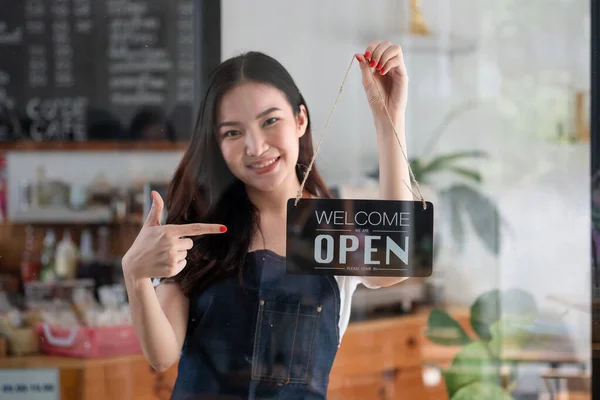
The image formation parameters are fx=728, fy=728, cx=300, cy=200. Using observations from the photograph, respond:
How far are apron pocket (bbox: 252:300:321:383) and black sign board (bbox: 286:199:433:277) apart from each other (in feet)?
0.37

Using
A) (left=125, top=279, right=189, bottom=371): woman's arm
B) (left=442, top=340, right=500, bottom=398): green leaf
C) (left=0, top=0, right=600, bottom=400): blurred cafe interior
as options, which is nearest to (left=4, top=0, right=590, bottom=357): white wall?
(left=0, top=0, right=600, bottom=400): blurred cafe interior

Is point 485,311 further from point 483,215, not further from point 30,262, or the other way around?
point 30,262

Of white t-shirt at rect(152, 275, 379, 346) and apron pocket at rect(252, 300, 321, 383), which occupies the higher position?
white t-shirt at rect(152, 275, 379, 346)

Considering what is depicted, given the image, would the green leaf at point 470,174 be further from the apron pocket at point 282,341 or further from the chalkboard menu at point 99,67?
the chalkboard menu at point 99,67

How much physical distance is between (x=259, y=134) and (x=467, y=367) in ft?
2.35

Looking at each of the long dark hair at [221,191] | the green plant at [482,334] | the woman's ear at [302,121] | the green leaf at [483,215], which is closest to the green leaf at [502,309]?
the green plant at [482,334]

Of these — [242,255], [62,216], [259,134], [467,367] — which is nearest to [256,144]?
[259,134]

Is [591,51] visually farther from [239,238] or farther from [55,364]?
[55,364]

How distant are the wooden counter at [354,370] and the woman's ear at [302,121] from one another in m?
0.44

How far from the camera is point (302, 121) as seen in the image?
1537mm

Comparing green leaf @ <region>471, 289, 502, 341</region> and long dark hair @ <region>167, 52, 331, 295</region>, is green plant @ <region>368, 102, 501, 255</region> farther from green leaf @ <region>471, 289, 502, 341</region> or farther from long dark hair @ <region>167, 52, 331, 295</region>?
long dark hair @ <region>167, 52, 331, 295</region>

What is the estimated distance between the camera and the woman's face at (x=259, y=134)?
4.93ft

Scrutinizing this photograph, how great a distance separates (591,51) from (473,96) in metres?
0.28

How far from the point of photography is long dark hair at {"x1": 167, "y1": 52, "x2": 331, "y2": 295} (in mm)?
1538
